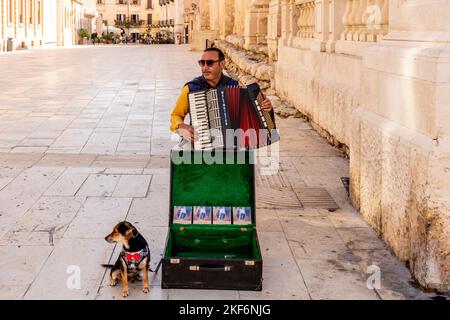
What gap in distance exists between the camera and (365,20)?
751 cm

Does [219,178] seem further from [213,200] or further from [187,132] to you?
[187,132]

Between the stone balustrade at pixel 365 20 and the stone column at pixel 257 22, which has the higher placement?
the stone column at pixel 257 22

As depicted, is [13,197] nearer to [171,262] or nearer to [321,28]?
[171,262]

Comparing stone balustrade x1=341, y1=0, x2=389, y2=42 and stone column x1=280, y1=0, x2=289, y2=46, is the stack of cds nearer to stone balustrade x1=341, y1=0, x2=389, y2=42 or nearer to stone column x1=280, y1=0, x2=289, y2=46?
stone balustrade x1=341, y1=0, x2=389, y2=42

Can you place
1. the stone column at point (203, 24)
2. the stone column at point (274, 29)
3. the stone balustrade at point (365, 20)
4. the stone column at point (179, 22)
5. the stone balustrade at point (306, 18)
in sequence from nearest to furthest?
the stone balustrade at point (365, 20) → the stone balustrade at point (306, 18) → the stone column at point (274, 29) → the stone column at point (203, 24) → the stone column at point (179, 22)

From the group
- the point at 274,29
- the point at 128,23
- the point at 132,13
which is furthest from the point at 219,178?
the point at 132,13

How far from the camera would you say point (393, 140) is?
15.0 ft

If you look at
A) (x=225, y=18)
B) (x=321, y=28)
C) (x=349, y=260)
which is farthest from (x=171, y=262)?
(x=225, y=18)

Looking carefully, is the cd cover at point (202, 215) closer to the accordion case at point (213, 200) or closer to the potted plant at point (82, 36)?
the accordion case at point (213, 200)

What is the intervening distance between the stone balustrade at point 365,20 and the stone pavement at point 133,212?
1470 millimetres

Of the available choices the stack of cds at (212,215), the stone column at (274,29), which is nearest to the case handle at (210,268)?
the stack of cds at (212,215)

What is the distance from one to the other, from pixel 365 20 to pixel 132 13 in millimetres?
98806

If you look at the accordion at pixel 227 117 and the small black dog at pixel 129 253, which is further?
the accordion at pixel 227 117

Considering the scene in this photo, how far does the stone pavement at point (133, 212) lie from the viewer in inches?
159
